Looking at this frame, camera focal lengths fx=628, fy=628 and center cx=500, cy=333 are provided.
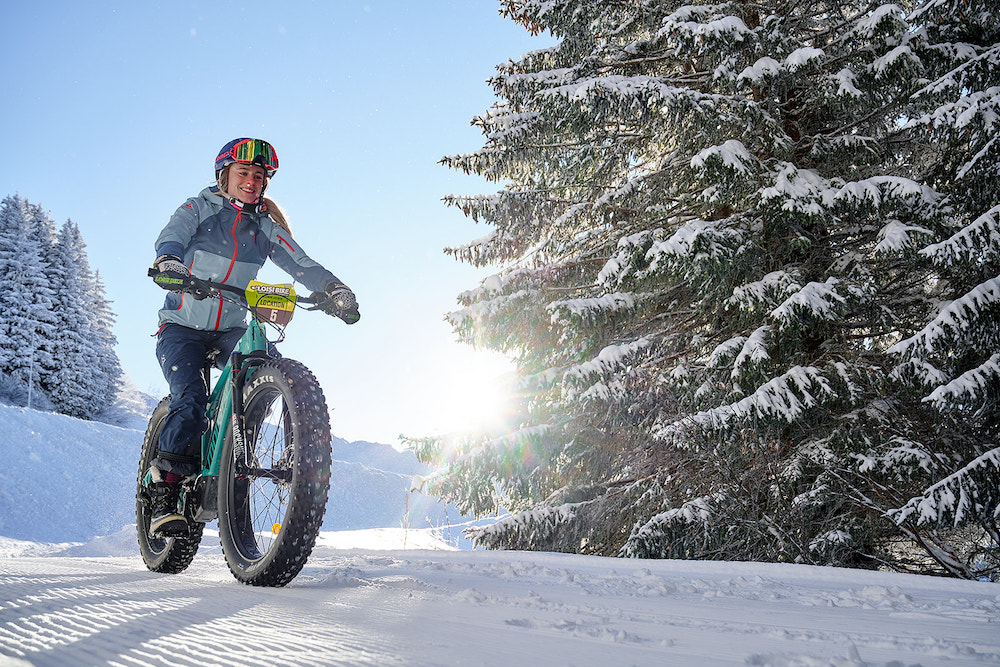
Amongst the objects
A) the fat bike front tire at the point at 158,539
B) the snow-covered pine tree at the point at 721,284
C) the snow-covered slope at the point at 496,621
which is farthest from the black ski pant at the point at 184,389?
the snow-covered pine tree at the point at 721,284

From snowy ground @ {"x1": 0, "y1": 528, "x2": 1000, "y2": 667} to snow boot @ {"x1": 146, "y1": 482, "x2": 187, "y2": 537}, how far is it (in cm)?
47

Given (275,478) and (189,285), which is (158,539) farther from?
(189,285)

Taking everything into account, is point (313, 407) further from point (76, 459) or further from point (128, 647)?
point (76, 459)

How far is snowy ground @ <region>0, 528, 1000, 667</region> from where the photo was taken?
3.79 feet

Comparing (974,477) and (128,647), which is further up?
(974,477)

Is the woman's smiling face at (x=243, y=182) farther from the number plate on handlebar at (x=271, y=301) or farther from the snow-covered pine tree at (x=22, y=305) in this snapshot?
the snow-covered pine tree at (x=22, y=305)

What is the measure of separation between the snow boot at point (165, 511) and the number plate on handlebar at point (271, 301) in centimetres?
104

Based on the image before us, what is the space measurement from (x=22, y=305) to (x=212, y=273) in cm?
3508

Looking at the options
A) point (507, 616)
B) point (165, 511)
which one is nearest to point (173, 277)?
point (165, 511)

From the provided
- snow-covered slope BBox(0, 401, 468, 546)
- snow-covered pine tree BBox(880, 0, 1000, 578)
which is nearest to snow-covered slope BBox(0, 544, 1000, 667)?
snow-covered pine tree BBox(880, 0, 1000, 578)

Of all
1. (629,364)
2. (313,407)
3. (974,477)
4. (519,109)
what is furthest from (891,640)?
(519,109)

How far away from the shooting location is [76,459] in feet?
76.8

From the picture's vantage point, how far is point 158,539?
3660 millimetres

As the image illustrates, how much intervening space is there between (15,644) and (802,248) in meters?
6.80
